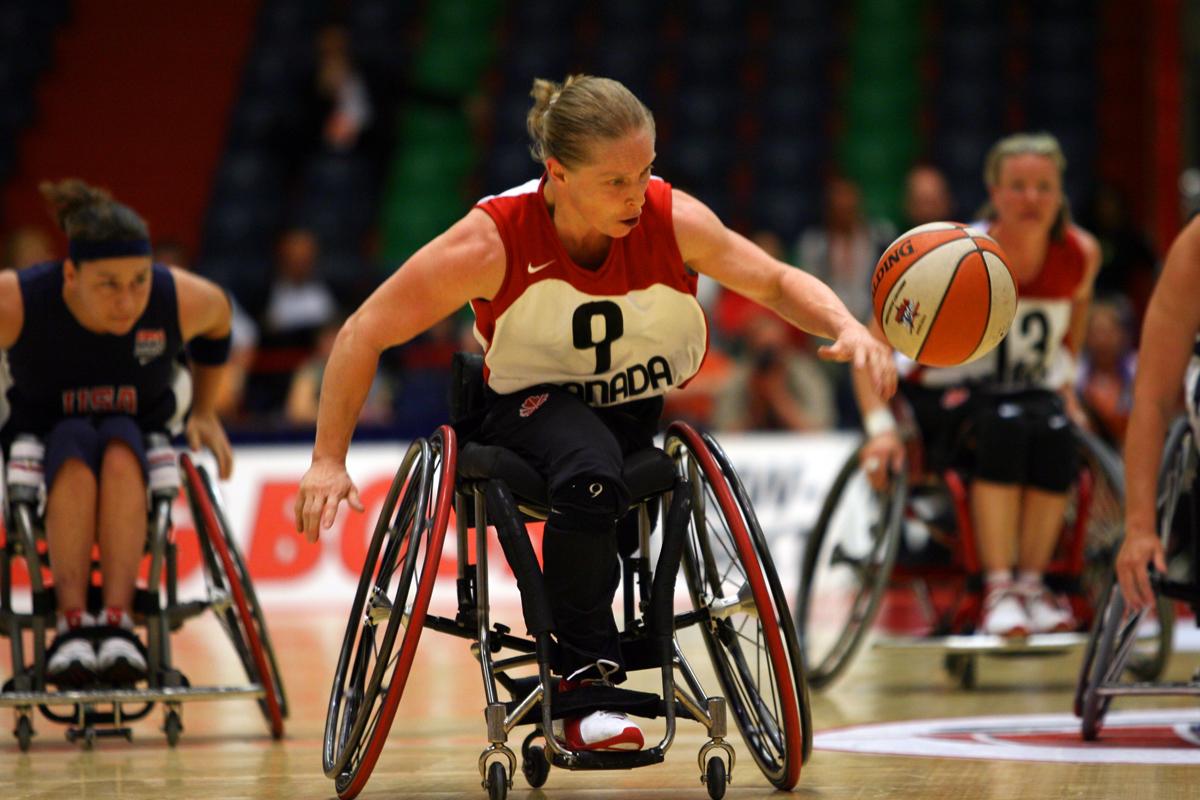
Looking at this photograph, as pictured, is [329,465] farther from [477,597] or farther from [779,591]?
[779,591]

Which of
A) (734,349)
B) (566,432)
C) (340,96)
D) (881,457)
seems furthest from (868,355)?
(340,96)

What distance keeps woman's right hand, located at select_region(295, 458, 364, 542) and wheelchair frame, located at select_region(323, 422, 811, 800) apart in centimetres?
8

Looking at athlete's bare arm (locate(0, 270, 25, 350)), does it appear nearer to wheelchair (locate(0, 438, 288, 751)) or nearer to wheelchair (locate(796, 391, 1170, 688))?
wheelchair (locate(0, 438, 288, 751))

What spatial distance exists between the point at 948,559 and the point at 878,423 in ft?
2.15

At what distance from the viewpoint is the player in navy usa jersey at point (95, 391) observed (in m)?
4.11

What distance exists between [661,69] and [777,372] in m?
4.99

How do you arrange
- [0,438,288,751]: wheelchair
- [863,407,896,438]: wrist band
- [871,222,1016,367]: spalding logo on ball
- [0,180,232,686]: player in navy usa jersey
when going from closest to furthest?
[871,222,1016,367]: spalding logo on ball, [0,438,288,751]: wheelchair, [0,180,232,686]: player in navy usa jersey, [863,407,896,438]: wrist band

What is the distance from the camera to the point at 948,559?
5.36 meters

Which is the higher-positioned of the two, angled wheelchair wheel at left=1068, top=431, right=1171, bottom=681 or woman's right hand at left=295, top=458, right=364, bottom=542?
woman's right hand at left=295, top=458, right=364, bottom=542

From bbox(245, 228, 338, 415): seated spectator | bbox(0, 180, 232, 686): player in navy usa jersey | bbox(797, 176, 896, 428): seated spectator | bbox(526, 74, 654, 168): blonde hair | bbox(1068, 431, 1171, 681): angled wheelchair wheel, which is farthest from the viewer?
bbox(245, 228, 338, 415): seated spectator

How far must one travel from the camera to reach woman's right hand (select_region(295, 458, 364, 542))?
3051 mm

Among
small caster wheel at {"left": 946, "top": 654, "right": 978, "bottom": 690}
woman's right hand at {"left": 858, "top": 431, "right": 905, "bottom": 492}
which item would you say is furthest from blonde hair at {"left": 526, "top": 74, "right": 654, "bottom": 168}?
small caster wheel at {"left": 946, "top": 654, "right": 978, "bottom": 690}

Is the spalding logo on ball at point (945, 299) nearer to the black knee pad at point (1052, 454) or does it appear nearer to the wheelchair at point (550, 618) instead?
the wheelchair at point (550, 618)

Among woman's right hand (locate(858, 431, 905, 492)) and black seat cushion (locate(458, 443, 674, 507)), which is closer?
black seat cushion (locate(458, 443, 674, 507))
